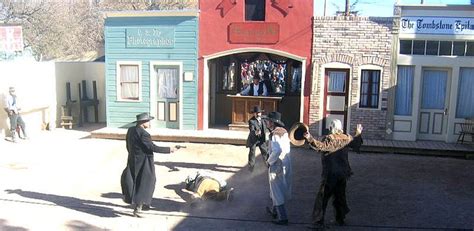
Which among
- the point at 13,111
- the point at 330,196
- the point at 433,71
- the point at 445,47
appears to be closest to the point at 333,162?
the point at 330,196

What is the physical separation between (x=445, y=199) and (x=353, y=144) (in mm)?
3146

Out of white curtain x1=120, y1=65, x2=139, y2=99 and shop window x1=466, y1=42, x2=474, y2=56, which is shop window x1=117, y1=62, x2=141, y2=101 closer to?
white curtain x1=120, y1=65, x2=139, y2=99

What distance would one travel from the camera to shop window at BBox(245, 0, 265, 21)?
14.2m

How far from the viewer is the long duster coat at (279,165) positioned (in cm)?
711

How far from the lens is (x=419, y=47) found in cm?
1338

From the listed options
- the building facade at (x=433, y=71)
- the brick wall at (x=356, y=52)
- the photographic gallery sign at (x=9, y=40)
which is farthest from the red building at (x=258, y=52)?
the photographic gallery sign at (x=9, y=40)

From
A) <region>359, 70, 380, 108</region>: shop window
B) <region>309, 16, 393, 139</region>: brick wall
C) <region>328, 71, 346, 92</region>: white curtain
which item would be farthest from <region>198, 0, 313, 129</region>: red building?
<region>359, 70, 380, 108</region>: shop window

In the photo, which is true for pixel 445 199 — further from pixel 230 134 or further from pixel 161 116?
pixel 161 116

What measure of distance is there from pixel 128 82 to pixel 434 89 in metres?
9.54

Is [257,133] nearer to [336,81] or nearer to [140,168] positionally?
[140,168]

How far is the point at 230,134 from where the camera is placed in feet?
47.0

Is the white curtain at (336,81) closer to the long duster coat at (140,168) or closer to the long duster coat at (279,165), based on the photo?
the long duster coat at (279,165)

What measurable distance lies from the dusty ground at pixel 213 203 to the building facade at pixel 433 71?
157 centimetres

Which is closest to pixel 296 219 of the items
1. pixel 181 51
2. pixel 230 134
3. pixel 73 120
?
pixel 230 134
